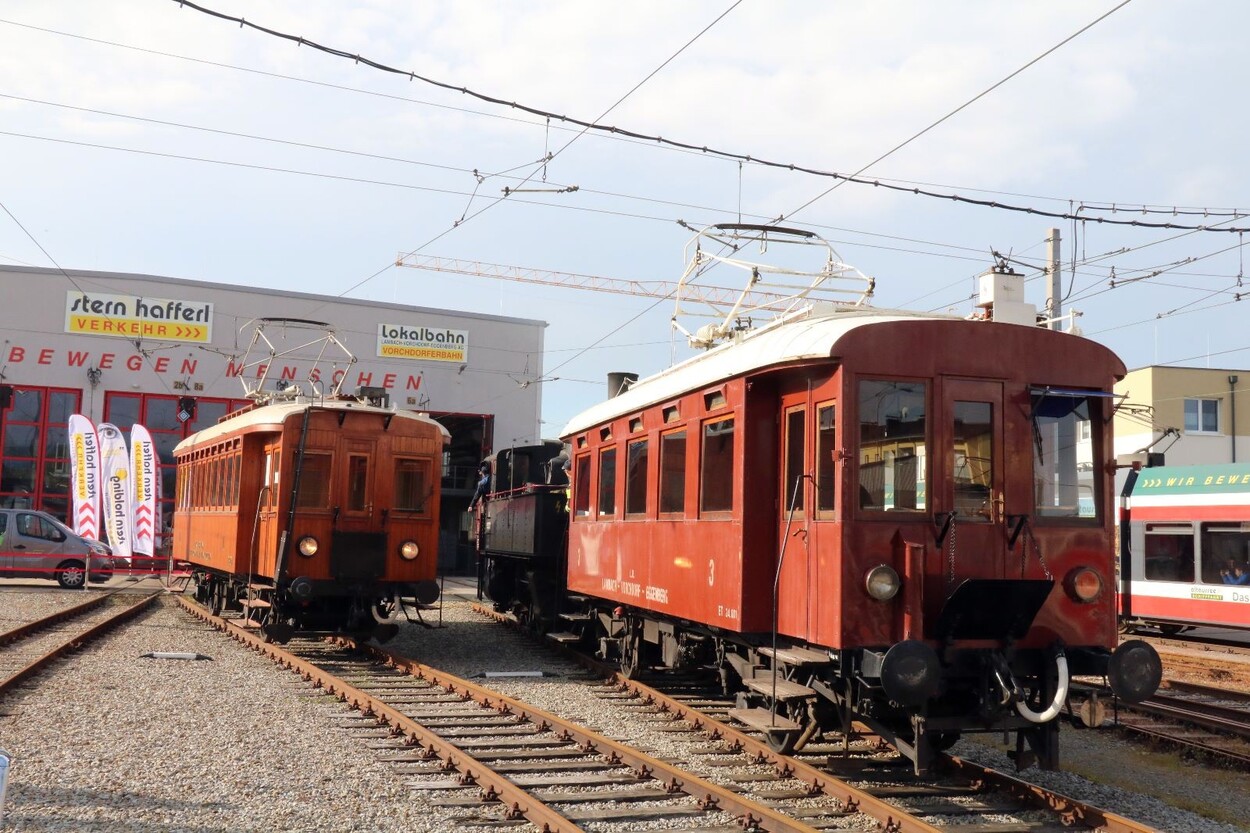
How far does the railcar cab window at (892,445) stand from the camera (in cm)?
695

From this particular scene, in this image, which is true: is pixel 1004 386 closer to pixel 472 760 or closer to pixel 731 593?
pixel 731 593

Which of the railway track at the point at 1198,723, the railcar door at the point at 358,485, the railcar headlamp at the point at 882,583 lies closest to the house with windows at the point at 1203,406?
the railway track at the point at 1198,723

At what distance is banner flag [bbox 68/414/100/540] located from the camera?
24.5m

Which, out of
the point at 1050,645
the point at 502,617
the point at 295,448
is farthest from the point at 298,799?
the point at 502,617

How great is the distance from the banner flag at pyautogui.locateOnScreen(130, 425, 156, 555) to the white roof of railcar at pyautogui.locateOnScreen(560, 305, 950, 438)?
16.1 m

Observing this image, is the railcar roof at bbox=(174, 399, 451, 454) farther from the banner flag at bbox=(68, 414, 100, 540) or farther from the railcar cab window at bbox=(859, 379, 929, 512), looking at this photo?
the banner flag at bbox=(68, 414, 100, 540)

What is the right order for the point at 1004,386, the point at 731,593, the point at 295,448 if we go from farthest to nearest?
the point at 295,448, the point at 731,593, the point at 1004,386

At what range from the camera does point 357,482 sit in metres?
13.7

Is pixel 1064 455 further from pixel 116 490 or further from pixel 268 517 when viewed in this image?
pixel 116 490

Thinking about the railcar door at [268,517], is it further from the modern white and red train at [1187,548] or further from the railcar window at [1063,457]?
the modern white and red train at [1187,548]

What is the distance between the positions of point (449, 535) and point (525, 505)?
84.0 feet

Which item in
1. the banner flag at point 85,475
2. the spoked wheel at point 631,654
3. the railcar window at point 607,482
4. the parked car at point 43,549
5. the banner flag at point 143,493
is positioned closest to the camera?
the railcar window at point 607,482

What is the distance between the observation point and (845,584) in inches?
265

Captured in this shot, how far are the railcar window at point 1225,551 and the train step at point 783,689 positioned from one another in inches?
470
